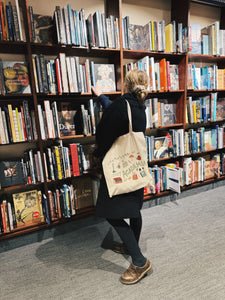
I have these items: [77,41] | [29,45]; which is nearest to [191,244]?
[77,41]

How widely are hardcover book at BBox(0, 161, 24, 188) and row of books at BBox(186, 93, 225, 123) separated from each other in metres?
2.01

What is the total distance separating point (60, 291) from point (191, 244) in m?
1.13

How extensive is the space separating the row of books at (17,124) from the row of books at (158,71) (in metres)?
1.13

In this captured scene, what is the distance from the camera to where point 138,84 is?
1257mm

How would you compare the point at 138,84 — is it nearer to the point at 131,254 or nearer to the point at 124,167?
the point at 124,167

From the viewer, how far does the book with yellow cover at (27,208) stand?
1.78 m

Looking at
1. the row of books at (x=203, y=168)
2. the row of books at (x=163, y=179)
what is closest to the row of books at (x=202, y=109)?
the row of books at (x=203, y=168)

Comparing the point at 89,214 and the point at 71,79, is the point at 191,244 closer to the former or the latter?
the point at 89,214

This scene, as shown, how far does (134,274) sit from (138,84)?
130cm

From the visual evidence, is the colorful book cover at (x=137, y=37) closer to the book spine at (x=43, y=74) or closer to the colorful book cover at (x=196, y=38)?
the colorful book cover at (x=196, y=38)

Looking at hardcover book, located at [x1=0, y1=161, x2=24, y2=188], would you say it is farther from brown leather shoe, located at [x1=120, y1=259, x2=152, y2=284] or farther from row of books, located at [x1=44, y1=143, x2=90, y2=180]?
brown leather shoe, located at [x1=120, y1=259, x2=152, y2=284]

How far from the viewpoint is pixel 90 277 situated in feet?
4.67

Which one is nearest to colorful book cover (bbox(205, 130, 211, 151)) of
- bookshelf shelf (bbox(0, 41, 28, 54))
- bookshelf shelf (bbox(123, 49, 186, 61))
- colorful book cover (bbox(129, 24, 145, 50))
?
bookshelf shelf (bbox(123, 49, 186, 61))

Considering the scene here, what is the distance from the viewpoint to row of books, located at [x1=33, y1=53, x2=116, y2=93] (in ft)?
5.42
